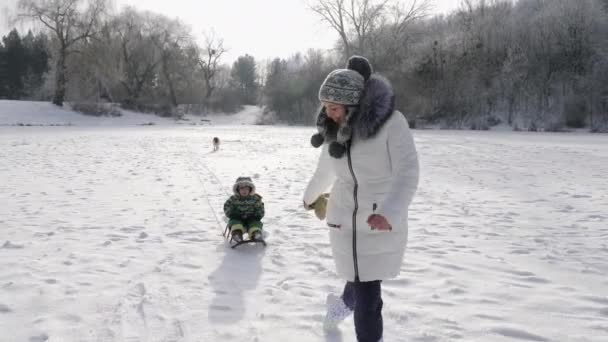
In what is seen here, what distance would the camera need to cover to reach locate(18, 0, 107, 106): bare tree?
34.1 m

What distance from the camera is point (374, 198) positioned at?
7.77 feet

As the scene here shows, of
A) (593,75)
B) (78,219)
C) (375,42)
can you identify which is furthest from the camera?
(375,42)

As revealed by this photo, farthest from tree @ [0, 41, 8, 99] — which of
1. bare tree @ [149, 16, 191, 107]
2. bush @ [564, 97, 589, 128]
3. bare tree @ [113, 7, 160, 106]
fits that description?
bush @ [564, 97, 589, 128]

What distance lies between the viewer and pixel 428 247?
4.72 m

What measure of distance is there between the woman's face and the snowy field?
1.41m

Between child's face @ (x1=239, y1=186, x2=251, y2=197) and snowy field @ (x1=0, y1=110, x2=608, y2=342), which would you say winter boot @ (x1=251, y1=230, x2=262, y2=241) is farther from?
child's face @ (x1=239, y1=186, x2=251, y2=197)

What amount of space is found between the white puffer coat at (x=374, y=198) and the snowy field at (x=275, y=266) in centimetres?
75

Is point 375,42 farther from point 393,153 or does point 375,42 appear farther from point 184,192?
Answer: point 393,153

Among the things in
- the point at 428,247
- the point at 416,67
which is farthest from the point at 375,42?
the point at 428,247

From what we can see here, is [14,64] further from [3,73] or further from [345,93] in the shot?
[345,93]

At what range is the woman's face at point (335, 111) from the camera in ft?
7.77

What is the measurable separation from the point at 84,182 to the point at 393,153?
7994mm

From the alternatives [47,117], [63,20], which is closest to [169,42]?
[63,20]

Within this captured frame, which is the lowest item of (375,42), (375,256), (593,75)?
(375,256)
